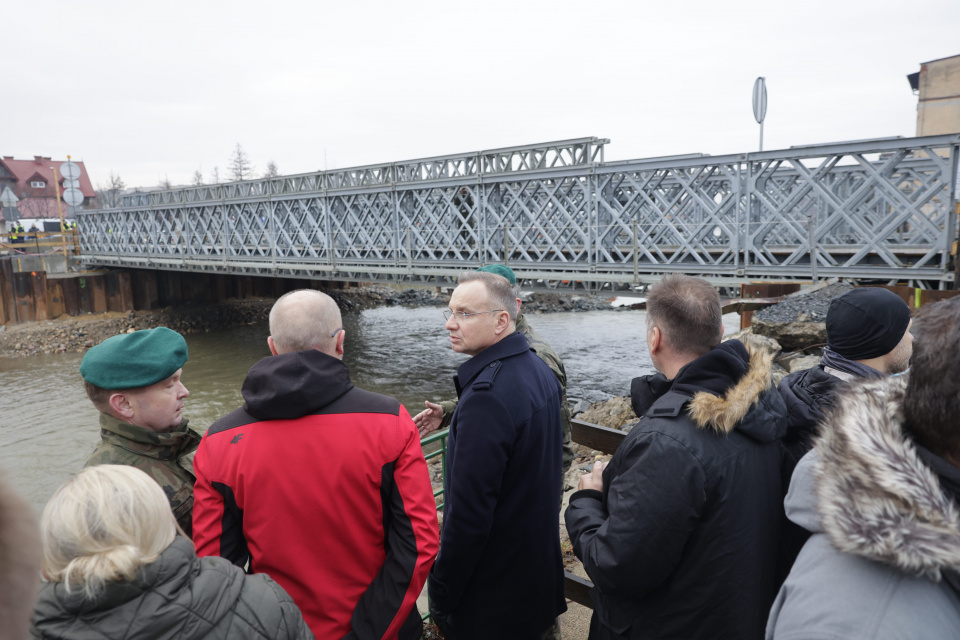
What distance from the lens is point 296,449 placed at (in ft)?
7.29

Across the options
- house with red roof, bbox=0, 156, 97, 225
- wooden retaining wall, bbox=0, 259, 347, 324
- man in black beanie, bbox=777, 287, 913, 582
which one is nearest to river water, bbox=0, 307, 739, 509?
wooden retaining wall, bbox=0, 259, 347, 324

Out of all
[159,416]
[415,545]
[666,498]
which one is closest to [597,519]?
[666,498]

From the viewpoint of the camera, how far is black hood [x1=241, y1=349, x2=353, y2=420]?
2.20 meters

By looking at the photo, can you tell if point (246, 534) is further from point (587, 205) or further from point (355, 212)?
point (355, 212)

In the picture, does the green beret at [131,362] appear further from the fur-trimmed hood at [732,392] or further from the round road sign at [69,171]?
the round road sign at [69,171]

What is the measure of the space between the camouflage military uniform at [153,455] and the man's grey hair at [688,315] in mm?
2190

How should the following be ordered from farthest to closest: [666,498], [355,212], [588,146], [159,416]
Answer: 1. [355,212]
2. [588,146]
3. [159,416]
4. [666,498]

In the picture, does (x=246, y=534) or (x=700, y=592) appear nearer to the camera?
(x=700, y=592)

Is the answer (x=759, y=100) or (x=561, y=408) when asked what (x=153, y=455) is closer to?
(x=561, y=408)

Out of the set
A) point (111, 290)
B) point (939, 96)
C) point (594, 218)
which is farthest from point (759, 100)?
point (939, 96)

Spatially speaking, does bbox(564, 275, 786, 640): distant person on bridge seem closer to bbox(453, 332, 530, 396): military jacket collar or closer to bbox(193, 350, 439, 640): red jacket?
bbox(193, 350, 439, 640): red jacket

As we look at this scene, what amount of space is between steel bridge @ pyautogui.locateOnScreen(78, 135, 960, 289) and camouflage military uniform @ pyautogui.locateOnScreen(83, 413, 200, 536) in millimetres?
10602

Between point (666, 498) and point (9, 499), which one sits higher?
point (9, 499)

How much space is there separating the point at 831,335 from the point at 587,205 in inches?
493
